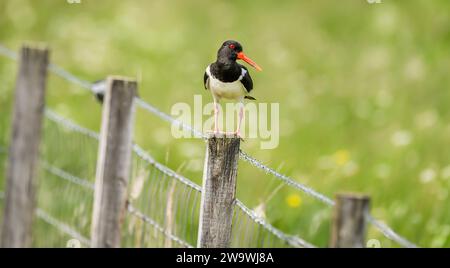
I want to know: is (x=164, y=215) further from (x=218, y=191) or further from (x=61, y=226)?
(x=61, y=226)

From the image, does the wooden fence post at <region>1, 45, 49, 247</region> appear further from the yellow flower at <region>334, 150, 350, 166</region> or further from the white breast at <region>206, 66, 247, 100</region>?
the yellow flower at <region>334, 150, 350, 166</region>

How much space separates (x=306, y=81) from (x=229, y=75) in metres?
5.61

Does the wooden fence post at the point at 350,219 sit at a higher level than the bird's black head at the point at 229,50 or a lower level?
lower

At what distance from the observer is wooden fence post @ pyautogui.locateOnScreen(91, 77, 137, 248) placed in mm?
5082

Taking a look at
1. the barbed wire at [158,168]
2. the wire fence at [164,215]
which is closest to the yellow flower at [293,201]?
the wire fence at [164,215]

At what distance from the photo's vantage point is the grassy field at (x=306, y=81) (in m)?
6.76

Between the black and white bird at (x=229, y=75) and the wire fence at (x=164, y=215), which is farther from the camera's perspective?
the wire fence at (x=164, y=215)

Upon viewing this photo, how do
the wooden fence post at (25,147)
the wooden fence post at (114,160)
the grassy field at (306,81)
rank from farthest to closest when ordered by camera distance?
the grassy field at (306,81), the wooden fence post at (25,147), the wooden fence post at (114,160)

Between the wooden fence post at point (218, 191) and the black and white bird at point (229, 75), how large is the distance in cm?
36

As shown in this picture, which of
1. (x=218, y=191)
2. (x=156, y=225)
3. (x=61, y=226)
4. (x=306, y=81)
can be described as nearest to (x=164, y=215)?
(x=156, y=225)

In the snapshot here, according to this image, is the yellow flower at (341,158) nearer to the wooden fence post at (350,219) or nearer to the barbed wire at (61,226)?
the barbed wire at (61,226)

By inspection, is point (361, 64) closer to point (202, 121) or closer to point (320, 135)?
point (320, 135)

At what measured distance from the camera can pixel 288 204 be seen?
20.6 ft
